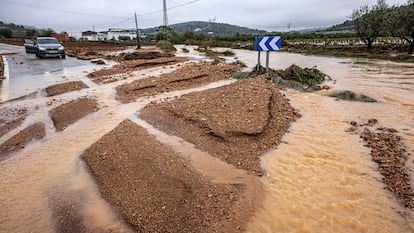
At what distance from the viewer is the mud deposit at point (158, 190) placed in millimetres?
2865

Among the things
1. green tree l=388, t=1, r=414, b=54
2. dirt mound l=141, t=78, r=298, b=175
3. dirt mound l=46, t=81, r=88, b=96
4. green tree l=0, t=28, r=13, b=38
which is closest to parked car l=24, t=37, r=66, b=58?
dirt mound l=46, t=81, r=88, b=96

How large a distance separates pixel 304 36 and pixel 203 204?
66.7 m

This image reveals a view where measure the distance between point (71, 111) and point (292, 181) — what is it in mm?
6156

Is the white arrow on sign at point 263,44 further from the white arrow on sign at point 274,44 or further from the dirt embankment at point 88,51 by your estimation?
the dirt embankment at point 88,51

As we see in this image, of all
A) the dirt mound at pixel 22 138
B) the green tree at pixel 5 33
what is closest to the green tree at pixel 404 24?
the dirt mound at pixel 22 138

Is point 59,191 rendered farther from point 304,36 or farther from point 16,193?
point 304,36

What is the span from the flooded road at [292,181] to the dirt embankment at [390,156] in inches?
4.8

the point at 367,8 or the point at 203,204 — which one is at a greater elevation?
the point at 367,8

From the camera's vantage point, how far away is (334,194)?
3.40 m

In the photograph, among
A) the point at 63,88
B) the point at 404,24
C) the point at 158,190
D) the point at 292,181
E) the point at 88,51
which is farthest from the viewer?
the point at 88,51

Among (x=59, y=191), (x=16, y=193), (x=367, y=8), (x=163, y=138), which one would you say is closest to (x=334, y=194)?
(x=163, y=138)

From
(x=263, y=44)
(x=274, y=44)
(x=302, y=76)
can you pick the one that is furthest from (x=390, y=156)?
(x=302, y=76)

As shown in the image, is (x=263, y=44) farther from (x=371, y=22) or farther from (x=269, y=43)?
(x=371, y=22)

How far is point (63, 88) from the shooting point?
32.8 feet
